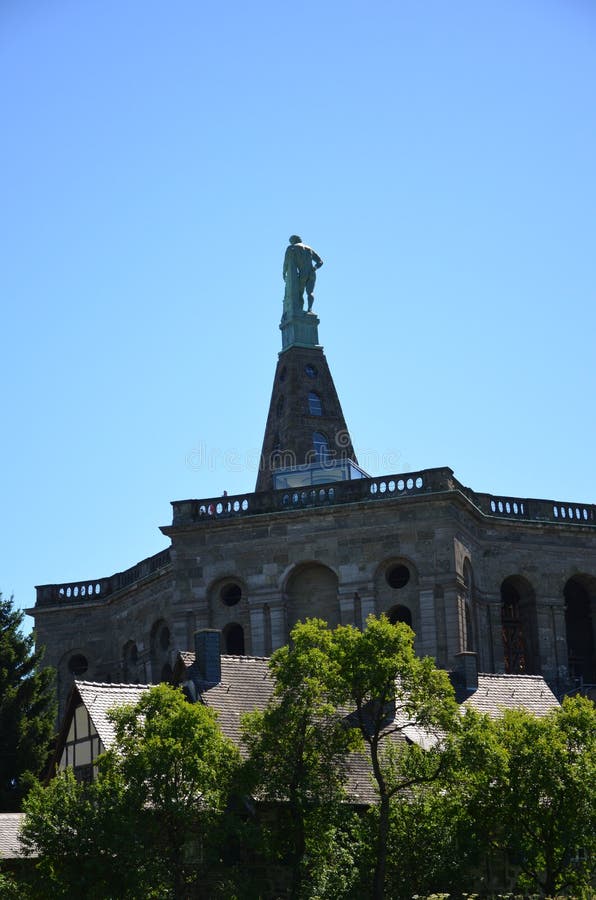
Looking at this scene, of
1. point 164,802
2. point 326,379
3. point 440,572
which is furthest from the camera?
point 326,379

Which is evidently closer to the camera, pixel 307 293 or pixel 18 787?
Answer: pixel 18 787

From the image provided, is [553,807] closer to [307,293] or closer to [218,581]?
[218,581]

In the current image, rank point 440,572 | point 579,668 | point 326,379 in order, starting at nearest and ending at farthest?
point 440,572
point 579,668
point 326,379

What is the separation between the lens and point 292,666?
40.8 meters

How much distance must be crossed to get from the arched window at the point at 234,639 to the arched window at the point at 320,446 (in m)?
10.4

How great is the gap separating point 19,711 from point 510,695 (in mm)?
15025

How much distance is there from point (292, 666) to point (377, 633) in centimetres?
204

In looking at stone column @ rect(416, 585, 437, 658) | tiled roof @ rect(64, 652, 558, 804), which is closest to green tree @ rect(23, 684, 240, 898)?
tiled roof @ rect(64, 652, 558, 804)

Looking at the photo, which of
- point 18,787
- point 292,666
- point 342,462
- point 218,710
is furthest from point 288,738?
point 342,462

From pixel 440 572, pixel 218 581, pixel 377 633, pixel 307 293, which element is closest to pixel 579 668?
pixel 440 572

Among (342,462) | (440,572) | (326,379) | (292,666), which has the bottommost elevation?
(292,666)

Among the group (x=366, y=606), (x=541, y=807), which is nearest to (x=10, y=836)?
(x=541, y=807)

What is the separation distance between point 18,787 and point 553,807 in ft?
58.6

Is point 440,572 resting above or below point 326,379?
below
